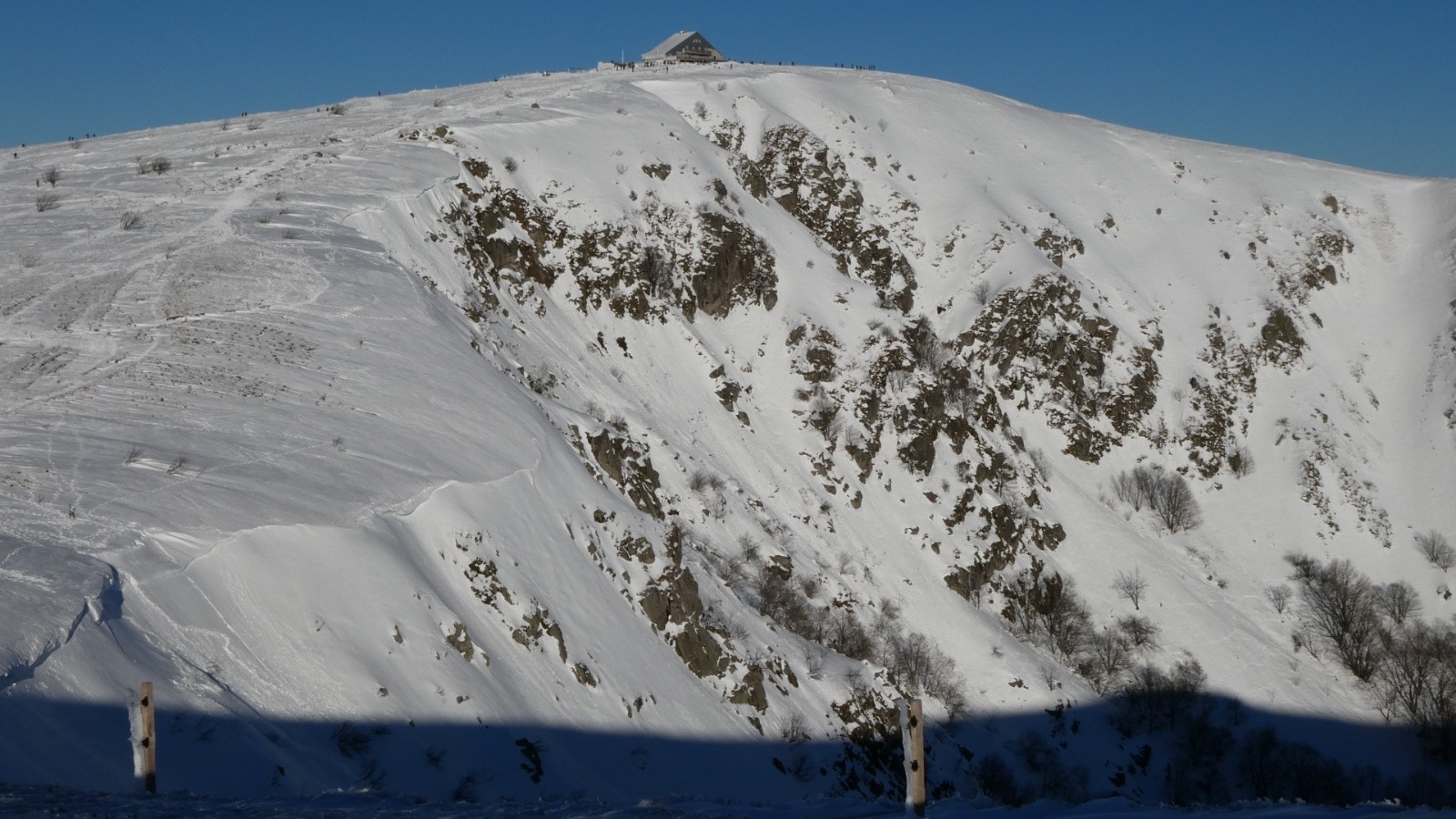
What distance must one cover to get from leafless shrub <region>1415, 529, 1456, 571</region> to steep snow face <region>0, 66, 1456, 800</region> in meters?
0.40

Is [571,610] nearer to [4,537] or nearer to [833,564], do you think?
[4,537]

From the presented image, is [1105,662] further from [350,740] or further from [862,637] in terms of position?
[350,740]

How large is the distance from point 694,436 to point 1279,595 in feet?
74.2

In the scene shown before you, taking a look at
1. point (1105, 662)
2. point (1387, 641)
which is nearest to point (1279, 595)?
point (1387, 641)

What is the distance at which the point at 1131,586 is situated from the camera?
39.6m

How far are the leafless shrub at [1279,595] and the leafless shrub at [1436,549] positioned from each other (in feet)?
21.0

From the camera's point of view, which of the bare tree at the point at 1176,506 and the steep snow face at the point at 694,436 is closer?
the steep snow face at the point at 694,436

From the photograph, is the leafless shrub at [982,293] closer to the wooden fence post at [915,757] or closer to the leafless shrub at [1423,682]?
the leafless shrub at [1423,682]

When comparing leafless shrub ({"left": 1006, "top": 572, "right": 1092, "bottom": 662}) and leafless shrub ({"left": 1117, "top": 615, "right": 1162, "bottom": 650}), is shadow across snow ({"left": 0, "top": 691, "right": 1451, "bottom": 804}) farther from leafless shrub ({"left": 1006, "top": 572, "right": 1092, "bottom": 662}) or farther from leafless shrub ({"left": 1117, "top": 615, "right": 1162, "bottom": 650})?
leafless shrub ({"left": 1006, "top": 572, "right": 1092, "bottom": 662})

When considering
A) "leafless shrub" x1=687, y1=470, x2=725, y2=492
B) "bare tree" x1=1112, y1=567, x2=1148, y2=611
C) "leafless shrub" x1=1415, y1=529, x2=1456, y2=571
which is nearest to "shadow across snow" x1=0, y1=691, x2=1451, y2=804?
"bare tree" x1=1112, y1=567, x2=1148, y2=611

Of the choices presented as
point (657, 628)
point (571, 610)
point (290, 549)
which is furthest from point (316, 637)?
point (657, 628)

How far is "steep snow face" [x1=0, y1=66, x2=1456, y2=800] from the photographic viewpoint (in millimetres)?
14266

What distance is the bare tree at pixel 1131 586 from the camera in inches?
1547

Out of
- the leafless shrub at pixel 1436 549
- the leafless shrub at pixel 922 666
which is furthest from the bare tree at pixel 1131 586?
the leafless shrub at pixel 1436 549
